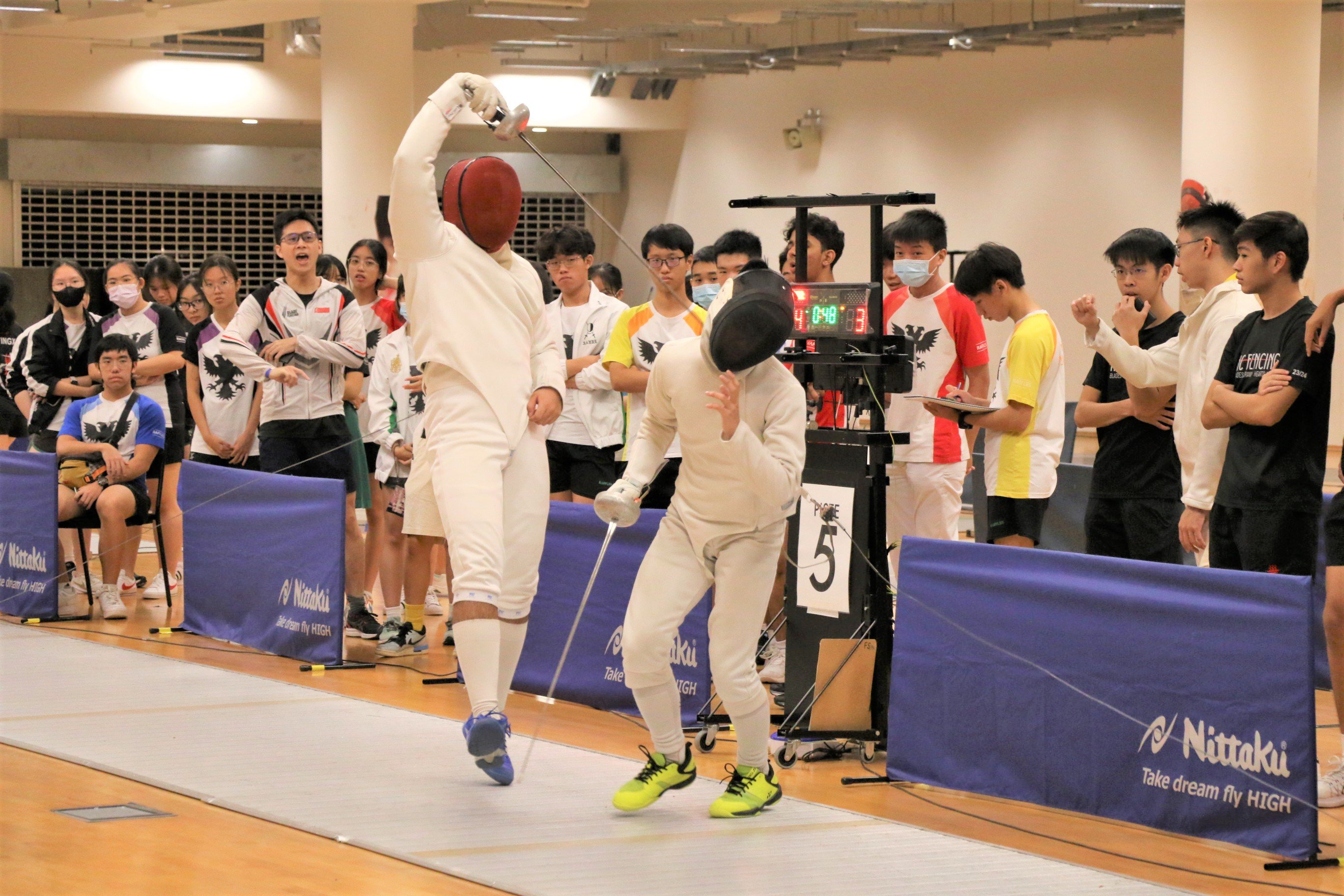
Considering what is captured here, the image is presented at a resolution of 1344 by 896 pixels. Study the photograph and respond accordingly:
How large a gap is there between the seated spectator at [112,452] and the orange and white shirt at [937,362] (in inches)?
142

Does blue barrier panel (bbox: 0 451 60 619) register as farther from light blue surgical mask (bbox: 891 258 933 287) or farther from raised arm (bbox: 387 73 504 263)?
light blue surgical mask (bbox: 891 258 933 287)

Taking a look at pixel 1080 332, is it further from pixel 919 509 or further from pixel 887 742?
pixel 887 742

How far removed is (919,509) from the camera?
5164mm

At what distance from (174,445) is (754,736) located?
178 inches

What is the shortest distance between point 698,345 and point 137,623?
13.1ft

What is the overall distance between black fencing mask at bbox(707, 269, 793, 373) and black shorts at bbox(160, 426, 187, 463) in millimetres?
4442

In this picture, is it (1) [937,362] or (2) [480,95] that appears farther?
(1) [937,362]

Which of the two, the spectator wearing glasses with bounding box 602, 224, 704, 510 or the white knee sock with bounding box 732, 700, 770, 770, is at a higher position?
the spectator wearing glasses with bounding box 602, 224, 704, 510

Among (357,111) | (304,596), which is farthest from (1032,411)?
(357,111)

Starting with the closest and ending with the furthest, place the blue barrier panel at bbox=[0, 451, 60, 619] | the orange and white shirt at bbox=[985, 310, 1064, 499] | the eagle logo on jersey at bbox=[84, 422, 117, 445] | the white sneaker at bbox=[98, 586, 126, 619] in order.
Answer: the orange and white shirt at bbox=[985, 310, 1064, 499] < the blue barrier panel at bbox=[0, 451, 60, 619] < the white sneaker at bbox=[98, 586, 126, 619] < the eagle logo on jersey at bbox=[84, 422, 117, 445]

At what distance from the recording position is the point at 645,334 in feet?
18.7

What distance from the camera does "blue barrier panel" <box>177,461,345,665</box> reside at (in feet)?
18.6

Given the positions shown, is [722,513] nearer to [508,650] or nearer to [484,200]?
[508,650]

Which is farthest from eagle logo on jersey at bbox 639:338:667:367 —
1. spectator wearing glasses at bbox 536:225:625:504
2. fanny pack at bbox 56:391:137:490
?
fanny pack at bbox 56:391:137:490
